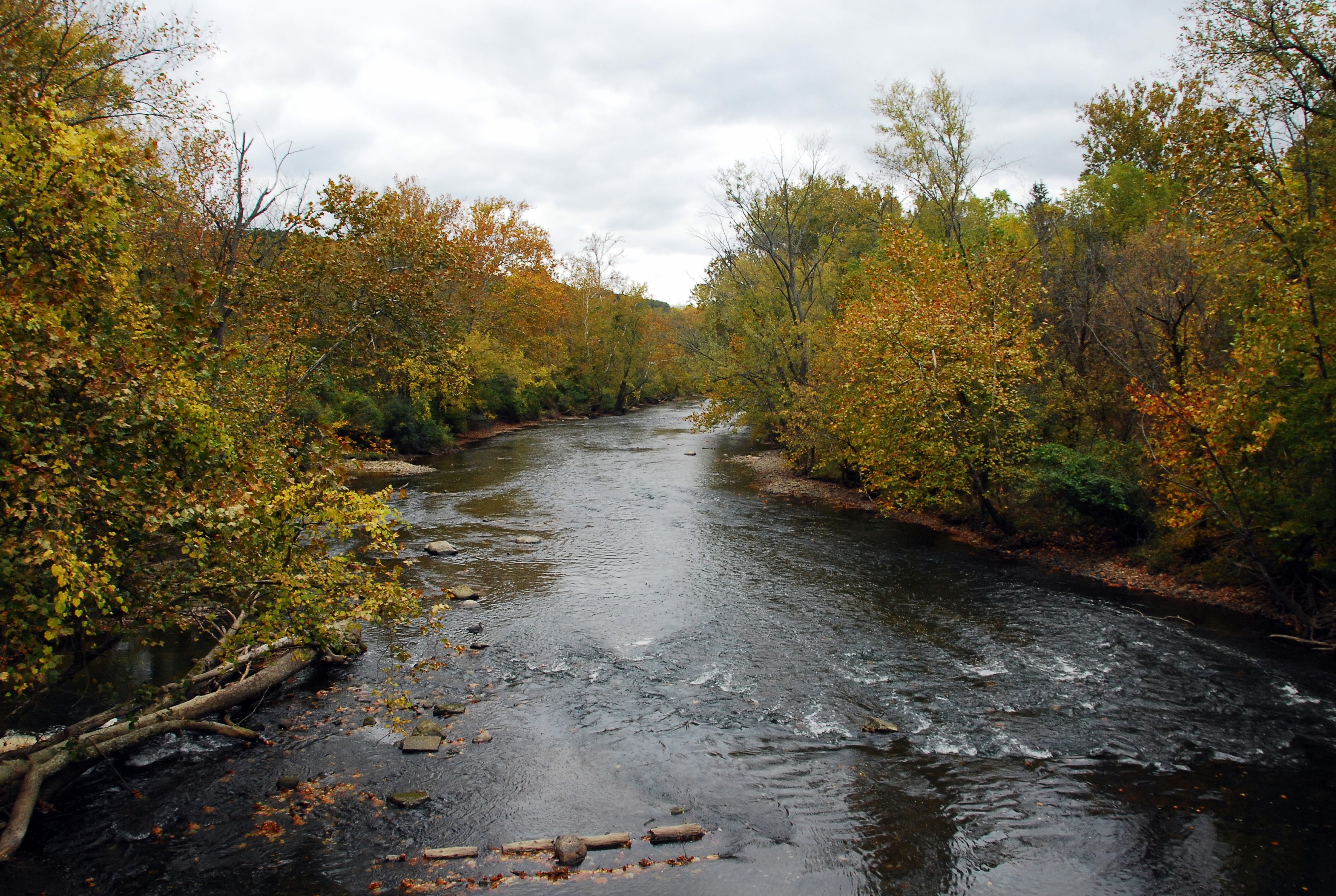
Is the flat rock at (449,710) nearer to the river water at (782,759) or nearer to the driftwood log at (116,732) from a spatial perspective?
the river water at (782,759)

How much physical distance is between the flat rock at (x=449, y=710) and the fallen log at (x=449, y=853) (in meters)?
3.18

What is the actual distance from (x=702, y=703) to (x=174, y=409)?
26.5 feet

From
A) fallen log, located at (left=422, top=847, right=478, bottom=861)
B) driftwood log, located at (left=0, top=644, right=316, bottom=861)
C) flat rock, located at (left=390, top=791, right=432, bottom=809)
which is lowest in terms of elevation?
fallen log, located at (left=422, top=847, right=478, bottom=861)

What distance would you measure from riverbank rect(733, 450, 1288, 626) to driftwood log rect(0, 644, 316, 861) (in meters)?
16.8

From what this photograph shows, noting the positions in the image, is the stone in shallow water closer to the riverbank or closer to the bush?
the riverbank

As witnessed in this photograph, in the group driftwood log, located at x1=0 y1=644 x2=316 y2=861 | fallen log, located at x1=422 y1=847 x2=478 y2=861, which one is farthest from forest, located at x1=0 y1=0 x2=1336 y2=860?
fallen log, located at x1=422 y1=847 x2=478 y2=861

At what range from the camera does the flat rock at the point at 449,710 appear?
10.8 m

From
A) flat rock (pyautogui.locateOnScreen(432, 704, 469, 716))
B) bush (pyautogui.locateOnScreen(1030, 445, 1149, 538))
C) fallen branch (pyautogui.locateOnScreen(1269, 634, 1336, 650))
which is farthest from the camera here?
bush (pyautogui.locateOnScreen(1030, 445, 1149, 538))

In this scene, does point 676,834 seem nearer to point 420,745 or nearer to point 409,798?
point 409,798

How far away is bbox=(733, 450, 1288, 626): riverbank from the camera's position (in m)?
15.1

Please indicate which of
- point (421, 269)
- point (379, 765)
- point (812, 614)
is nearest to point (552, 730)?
point (379, 765)

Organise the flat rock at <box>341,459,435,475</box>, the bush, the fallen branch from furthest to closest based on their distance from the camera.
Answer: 1. the flat rock at <box>341,459,435,475</box>
2. the bush
3. the fallen branch

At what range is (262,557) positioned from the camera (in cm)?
767

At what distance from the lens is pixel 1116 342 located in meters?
22.5
